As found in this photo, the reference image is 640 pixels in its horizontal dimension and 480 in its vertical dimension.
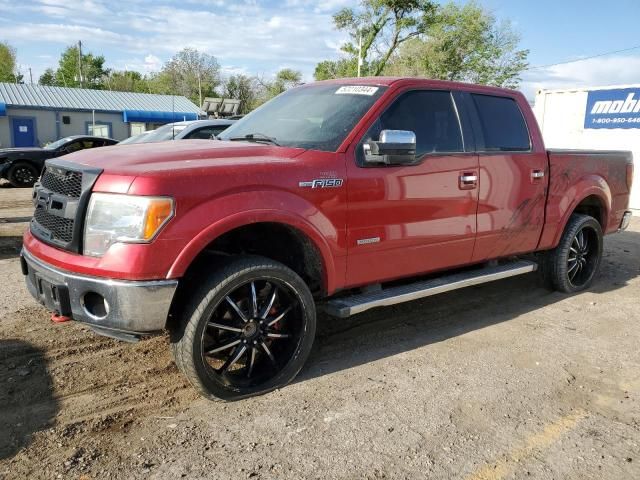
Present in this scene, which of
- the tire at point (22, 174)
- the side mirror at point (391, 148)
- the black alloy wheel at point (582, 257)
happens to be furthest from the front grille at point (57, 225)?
the tire at point (22, 174)

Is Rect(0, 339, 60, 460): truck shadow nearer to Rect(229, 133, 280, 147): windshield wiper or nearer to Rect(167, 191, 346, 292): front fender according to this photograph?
Rect(167, 191, 346, 292): front fender

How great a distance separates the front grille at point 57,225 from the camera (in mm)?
3107

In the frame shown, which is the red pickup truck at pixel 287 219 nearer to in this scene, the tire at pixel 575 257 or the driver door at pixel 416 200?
the driver door at pixel 416 200

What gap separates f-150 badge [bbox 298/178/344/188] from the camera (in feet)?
11.2

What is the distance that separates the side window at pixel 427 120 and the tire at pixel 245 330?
52.1 inches

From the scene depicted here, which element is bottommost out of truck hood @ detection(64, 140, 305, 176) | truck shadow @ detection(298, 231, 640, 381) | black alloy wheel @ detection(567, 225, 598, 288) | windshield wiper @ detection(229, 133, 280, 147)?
truck shadow @ detection(298, 231, 640, 381)

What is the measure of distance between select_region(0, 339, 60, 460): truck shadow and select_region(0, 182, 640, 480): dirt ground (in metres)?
0.01

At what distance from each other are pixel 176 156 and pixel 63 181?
2.26 ft

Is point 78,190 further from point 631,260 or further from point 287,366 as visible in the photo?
point 631,260

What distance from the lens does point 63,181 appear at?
3256 mm

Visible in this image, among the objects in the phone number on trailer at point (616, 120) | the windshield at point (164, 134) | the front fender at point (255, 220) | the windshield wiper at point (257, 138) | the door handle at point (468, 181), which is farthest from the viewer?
the phone number on trailer at point (616, 120)

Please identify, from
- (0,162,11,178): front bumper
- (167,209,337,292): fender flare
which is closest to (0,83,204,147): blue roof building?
(0,162,11,178): front bumper

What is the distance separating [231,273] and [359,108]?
159cm

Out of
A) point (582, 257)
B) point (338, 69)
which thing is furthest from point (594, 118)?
point (338, 69)
